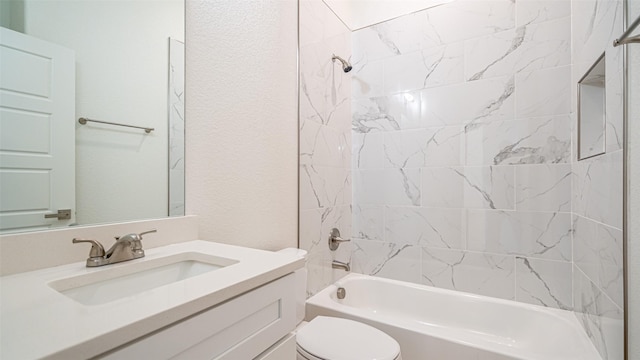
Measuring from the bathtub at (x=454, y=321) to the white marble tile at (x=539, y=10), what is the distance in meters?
1.63

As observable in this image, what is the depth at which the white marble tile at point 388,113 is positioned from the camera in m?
1.96

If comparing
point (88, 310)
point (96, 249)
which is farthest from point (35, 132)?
point (88, 310)

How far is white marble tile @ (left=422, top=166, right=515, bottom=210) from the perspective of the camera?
5.55 ft

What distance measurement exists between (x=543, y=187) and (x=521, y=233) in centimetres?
29

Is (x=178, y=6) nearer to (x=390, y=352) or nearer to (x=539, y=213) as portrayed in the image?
(x=390, y=352)

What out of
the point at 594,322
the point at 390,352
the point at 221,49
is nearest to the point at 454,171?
the point at 594,322

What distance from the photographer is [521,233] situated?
1655 millimetres

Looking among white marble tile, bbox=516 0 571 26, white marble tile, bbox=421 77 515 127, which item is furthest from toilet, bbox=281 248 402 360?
white marble tile, bbox=516 0 571 26

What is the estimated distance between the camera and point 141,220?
94 cm

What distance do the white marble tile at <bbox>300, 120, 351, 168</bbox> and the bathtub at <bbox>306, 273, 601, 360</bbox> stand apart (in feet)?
2.78

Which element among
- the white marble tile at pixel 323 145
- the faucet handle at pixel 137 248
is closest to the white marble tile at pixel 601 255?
the white marble tile at pixel 323 145

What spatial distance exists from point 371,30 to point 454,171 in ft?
3.97

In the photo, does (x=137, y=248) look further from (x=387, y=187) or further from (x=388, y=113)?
(x=388, y=113)

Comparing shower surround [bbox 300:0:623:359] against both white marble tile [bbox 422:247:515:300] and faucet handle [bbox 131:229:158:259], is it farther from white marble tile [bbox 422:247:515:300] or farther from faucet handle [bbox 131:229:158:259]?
faucet handle [bbox 131:229:158:259]
